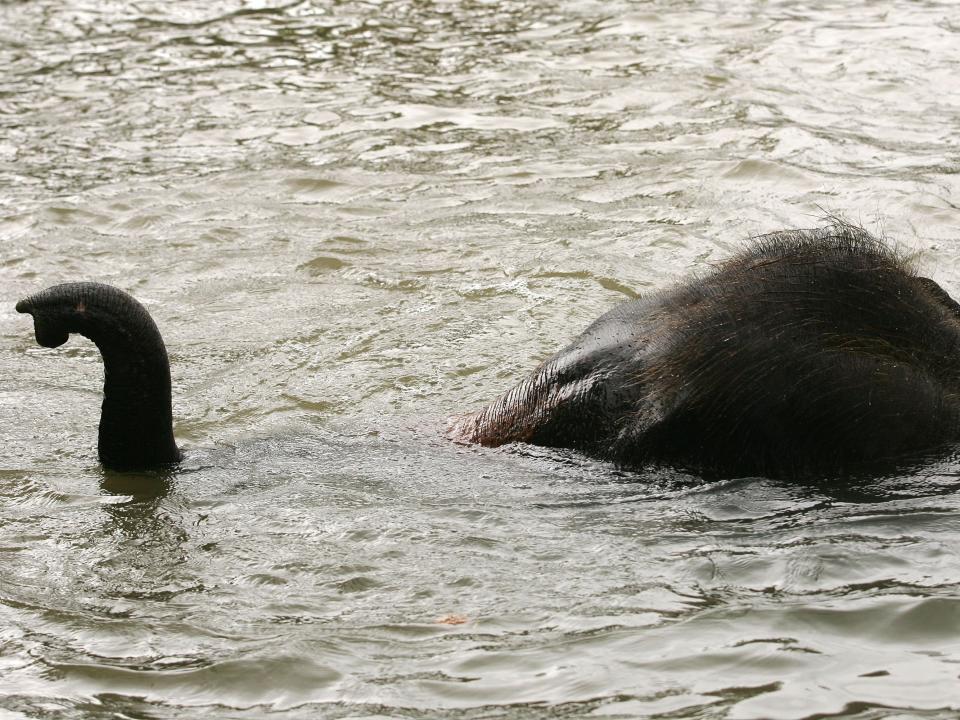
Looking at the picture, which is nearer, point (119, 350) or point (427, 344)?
point (119, 350)

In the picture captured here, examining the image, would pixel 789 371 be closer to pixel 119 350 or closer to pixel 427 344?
pixel 119 350

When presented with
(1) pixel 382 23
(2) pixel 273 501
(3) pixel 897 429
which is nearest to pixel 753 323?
(3) pixel 897 429

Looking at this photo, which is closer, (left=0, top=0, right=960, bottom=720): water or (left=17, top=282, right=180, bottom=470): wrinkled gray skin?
(left=0, top=0, right=960, bottom=720): water

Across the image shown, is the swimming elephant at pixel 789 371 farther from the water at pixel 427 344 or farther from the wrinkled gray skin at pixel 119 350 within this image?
the wrinkled gray skin at pixel 119 350

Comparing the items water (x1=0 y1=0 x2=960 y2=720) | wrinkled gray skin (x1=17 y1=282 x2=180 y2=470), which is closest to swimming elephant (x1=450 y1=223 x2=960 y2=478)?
water (x1=0 y1=0 x2=960 y2=720)

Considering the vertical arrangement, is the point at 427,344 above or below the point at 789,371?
below

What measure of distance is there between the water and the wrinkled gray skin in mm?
216

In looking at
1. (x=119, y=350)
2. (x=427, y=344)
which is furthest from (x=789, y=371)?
(x=427, y=344)

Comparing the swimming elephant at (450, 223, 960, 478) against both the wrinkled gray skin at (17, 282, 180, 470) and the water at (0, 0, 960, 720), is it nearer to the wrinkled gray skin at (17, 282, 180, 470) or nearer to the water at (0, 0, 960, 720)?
the water at (0, 0, 960, 720)

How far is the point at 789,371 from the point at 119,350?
1.92 m

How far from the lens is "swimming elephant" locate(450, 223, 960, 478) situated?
3.91 metres

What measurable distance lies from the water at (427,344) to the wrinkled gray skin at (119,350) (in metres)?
0.22

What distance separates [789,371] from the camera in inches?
153

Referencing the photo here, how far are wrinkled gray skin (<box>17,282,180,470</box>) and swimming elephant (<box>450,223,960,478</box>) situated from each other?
4.20 feet
